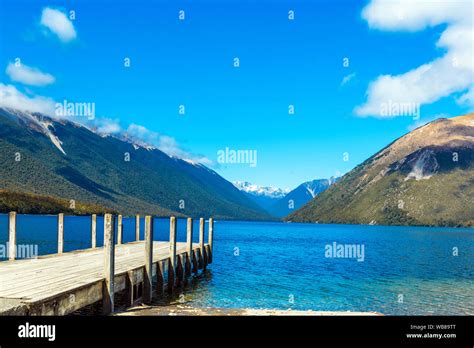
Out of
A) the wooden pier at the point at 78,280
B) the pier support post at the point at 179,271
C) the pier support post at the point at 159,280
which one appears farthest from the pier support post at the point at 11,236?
the pier support post at the point at 179,271

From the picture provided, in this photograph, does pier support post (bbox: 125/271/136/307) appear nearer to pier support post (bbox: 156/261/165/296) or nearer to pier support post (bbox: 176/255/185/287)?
pier support post (bbox: 156/261/165/296)

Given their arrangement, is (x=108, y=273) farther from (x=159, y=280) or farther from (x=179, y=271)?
(x=179, y=271)

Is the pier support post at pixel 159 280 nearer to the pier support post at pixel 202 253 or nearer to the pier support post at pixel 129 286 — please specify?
the pier support post at pixel 129 286

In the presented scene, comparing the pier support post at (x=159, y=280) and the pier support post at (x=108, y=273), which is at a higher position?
the pier support post at (x=108, y=273)

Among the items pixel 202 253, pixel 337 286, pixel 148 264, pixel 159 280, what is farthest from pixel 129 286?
pixel 202 253

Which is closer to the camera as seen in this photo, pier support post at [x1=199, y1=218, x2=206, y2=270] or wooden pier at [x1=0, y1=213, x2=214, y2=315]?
wooden pier at [x1=0, y1=213, x2=214, y2=315]

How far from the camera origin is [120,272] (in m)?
22.2

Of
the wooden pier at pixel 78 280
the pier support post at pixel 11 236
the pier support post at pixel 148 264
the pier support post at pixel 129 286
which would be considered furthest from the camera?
the pier support post at pixel 11 236

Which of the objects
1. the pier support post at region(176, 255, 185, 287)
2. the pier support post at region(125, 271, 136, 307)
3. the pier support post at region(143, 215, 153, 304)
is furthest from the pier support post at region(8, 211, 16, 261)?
the pier support post at region(176, 255, 185, 287)

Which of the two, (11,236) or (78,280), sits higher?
(11,236)

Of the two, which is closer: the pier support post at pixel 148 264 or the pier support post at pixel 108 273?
the pier support post at pixel 108 273

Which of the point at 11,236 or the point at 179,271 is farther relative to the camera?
the point at 179,271

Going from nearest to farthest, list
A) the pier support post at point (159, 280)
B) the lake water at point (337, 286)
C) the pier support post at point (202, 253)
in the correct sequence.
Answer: the pier support post at point (159, 280), the lake water at point (337, 286), the pier support post at point (202, 253)
